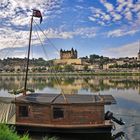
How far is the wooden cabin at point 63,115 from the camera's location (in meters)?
23.7

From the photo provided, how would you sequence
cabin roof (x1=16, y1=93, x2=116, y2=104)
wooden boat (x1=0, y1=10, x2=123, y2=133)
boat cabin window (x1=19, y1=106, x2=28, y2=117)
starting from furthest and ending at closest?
boat cabin window (x1=19, y1=106, x2=28, y2=117) < cabin roof (x1=16, y1=93, x2=116, y2=104) < wooden boat (x1=0, y1=10, x2=123, y2=133)

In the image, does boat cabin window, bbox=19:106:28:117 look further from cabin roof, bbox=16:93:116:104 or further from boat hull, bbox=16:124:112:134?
boat hull, bbox=16:124:112:134

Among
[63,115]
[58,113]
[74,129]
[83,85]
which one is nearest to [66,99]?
[58,113]

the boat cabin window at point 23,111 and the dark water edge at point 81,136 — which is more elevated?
the boat cabin window at point 23,111

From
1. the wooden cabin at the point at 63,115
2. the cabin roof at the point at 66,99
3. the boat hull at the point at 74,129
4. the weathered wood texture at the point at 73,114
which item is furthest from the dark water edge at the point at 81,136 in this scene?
the cabin roof at the point at 66,99

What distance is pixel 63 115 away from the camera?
79.3ft

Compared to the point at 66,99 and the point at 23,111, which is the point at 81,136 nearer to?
the point at 66,99

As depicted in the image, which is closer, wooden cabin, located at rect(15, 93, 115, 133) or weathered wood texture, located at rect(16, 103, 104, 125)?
wooden cabin, located at rect(15, 93, 115, 133)

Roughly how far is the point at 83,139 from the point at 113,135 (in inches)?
96.3

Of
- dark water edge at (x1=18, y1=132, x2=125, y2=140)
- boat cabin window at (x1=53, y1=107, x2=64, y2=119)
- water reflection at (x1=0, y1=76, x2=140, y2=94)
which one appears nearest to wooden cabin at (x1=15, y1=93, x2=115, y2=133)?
boat cabin window at (x1=53, y1=107, x2=64, y2=119)

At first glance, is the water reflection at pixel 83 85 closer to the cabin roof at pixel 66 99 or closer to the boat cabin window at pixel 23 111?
the cabin roof at pixel 66 99

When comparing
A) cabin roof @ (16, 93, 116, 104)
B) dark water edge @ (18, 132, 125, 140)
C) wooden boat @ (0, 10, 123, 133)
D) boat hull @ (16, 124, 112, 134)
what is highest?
cabin roof @ (16, 93, 116, 104)

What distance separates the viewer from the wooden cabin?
23.7 m

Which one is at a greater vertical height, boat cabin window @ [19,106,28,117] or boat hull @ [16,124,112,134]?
boat cabin window @ [19,106,28,117]
